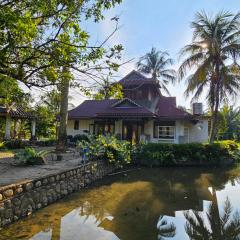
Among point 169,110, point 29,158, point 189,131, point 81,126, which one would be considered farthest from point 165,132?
point 29,158

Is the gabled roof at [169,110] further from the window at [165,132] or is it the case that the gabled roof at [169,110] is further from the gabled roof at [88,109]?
the gabled roof at [88,109]

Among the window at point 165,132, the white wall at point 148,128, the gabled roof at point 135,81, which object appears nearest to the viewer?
the gabled roof at point 135,81

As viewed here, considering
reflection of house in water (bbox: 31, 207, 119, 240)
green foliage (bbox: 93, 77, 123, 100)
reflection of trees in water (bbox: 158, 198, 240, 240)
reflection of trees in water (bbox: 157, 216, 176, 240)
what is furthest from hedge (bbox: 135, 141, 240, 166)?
green foliage (bbox: 93, 77, 123, 100)

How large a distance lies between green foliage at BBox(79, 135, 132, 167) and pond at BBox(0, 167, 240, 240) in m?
1.91

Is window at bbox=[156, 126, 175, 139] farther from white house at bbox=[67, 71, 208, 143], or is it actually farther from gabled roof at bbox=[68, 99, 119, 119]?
gabled roof at bbox=[68, 99, 119, 119]

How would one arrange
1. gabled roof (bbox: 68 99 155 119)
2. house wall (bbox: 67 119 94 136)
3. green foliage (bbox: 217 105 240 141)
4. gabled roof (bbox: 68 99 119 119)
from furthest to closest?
1. green foliage (bbox: 217 105 240 141)
2. house wall (bbox: 67 119 94 136)
3. gabled roof (bbox: 68 99 119 119)
4. gabled roof (bbox: 68 99 155 119)

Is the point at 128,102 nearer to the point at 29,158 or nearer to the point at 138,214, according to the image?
the point at 29,158

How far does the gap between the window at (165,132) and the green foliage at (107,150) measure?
8297 millimetres

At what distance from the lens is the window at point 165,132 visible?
2544cm

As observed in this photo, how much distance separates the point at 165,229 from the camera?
7.79 meters

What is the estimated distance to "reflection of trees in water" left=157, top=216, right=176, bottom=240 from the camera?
7.37 metres

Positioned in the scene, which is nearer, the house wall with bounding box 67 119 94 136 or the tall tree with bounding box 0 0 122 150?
the tall tree with bounding box 0 0 122 150

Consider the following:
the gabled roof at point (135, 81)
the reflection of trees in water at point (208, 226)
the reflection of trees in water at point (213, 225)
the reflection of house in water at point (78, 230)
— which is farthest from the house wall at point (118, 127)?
the reflection of house in water at point (78, 230)

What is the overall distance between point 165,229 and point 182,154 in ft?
45.2
